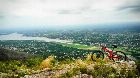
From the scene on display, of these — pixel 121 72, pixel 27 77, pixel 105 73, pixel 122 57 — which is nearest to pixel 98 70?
pixel 105 73

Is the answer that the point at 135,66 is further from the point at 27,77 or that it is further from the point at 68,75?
the point at 27,77

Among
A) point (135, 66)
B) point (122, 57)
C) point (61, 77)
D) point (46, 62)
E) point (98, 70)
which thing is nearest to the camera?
point (61, 77)

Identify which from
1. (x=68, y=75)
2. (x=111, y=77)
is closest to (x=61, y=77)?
(x=68, y=75)

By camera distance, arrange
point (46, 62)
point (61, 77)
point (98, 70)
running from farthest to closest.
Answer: point (46, 62)
point (98, 70)
point (61, 77)

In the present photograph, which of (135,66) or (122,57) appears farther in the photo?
(122,57)

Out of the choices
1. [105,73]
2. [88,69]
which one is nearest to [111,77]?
[105,73]

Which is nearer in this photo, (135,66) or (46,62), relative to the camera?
(135,66)

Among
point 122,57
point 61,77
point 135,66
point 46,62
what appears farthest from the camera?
point 122,57

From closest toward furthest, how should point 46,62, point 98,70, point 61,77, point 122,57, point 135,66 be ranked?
point 61,77
point 98,70
point 135,66
point 46,62
point 122,57

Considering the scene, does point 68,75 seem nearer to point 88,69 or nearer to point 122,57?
point 88,69
